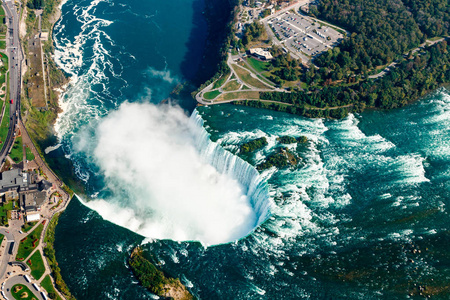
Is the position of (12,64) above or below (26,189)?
above

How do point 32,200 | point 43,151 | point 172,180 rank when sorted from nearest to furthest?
point 32,200 → point 172,180 → point 43,151

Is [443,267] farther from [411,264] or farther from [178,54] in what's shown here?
[178,54]

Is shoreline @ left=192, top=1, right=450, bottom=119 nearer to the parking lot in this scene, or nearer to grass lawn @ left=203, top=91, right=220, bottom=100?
grass lawn @ left=203, top=91, right=220, bottom=100

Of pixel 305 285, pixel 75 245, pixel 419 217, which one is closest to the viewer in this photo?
pixel 305 285

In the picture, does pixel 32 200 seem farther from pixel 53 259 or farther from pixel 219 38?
pixel 219 38

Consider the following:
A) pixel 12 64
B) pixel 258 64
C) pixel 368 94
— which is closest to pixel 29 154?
pixel 12 64

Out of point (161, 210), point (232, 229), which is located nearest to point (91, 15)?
point (161, 210)

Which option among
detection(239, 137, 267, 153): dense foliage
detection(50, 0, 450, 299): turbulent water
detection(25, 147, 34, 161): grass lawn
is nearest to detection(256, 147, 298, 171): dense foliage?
detection(50, 0, 450, 299): turbulent water
